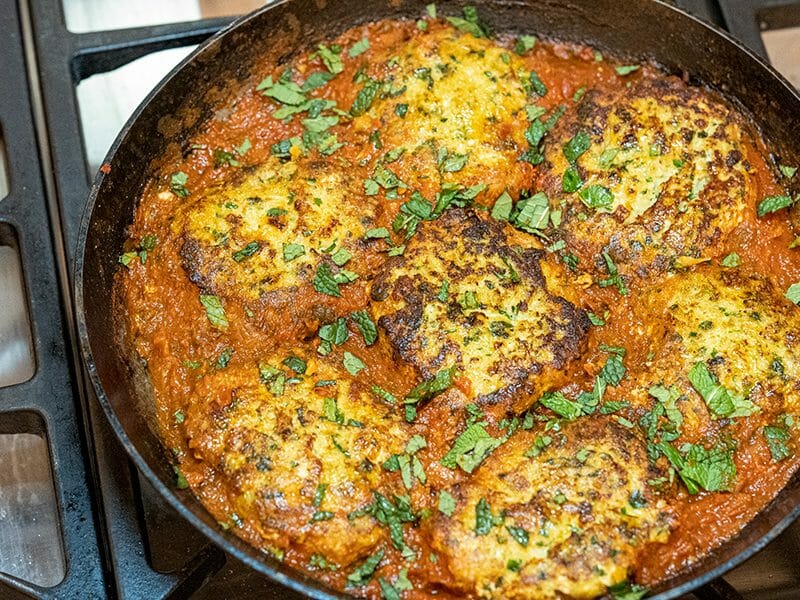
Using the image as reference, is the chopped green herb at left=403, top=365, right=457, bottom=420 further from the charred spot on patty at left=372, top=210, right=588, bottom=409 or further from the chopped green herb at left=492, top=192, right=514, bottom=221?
the chopped green herb at left=492, top=192, right=514, bottom=221

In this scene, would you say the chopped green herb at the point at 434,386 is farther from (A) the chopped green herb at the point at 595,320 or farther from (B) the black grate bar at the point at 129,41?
(B) the black grate bar at the point at 129,41

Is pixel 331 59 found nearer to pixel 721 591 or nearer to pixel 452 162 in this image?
pixel 452 162

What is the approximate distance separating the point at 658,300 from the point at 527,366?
0.51 m

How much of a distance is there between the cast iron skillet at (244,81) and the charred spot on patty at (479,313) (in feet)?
2.32

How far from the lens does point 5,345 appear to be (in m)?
3.46

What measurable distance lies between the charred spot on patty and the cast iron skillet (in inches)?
27.9

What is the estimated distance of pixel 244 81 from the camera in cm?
319

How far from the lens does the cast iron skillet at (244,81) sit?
2.37 meters

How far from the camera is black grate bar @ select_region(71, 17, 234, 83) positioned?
3307 millimetres

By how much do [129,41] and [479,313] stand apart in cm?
176

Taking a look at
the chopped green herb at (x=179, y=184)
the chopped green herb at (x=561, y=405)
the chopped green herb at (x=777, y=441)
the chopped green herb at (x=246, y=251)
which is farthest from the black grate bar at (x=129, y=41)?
the chopped green herb at (x=777, y=441)

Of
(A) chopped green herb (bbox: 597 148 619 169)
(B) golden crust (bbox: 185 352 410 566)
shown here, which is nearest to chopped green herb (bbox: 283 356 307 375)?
(B) golden crust (bbox: 185 352 410 566)

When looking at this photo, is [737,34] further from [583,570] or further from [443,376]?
[583,570]

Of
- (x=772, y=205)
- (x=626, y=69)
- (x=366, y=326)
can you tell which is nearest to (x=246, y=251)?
(x=366, y=326)
